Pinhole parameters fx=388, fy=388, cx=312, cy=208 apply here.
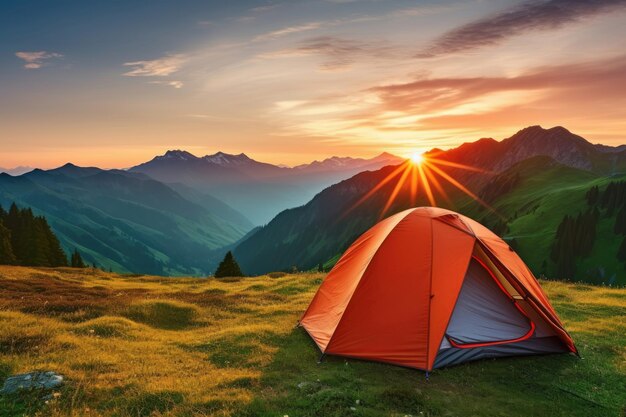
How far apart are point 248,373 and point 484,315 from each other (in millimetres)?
8401

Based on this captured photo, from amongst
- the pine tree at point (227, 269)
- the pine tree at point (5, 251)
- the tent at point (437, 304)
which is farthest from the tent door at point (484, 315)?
the pine tree at point (5, 251)

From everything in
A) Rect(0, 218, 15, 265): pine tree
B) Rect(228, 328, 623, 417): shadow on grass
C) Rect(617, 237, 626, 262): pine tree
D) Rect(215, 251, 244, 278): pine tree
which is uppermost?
Rect(228, 328, 623, 417): shadow on grass

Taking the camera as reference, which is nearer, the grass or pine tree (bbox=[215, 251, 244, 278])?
the grass

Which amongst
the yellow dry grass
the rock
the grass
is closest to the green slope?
the grass

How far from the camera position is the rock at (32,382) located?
372 inches

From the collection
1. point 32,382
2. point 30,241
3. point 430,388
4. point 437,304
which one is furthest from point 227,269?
point 430,388

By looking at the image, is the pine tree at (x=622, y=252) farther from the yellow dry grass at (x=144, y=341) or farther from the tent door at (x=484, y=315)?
the tent door at (x=484, y=315)

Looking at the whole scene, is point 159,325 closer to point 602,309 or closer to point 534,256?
point 602,309

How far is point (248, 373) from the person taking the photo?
11.7m

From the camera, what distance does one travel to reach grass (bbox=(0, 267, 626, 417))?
31.1 feet

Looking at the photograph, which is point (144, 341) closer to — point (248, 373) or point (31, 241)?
point (248, 373)

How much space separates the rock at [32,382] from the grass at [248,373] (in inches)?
14.4

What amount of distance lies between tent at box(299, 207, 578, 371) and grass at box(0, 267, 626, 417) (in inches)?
20.2

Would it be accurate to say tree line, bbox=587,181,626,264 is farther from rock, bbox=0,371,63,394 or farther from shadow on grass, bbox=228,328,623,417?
rock, bbox=0,371,63,394
